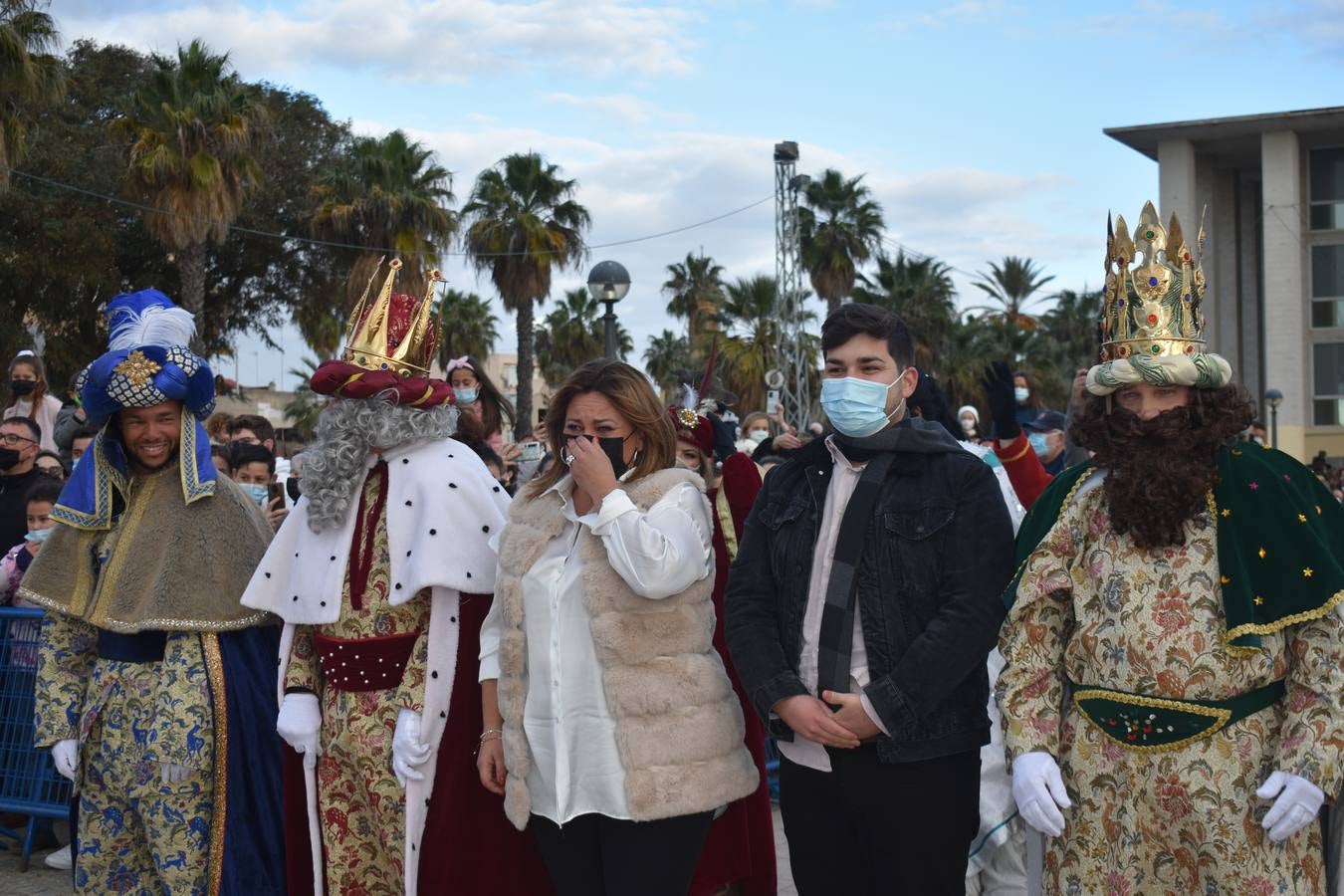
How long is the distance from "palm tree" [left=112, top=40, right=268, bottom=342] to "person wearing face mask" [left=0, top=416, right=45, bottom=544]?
15.8m

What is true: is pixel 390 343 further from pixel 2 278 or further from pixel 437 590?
pixel 2 278

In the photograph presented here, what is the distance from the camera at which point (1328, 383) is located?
3562 centimetres

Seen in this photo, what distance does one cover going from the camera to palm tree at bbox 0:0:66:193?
57.2 feet

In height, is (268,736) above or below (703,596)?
below

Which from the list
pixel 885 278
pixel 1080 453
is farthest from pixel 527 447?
pixel 885 278

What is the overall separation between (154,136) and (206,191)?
1.35 meters

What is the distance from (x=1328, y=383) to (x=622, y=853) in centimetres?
3716

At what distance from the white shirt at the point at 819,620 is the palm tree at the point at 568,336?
45.5 metres

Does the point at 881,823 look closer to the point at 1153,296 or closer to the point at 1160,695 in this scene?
the point at 1160,695

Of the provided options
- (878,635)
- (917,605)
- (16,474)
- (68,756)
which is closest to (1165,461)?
(917,605)

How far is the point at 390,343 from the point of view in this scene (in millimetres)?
4270

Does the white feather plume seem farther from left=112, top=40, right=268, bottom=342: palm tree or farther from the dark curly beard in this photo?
left=112, top=40, right=268, bottom=342: palm tree

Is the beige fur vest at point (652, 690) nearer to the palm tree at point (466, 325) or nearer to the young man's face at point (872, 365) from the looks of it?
the young man's face at point (872, 365)

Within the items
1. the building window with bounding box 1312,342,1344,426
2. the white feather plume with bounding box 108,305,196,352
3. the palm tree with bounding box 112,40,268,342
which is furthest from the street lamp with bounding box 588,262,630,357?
the building window with bounding box 1312,342,1344,426
